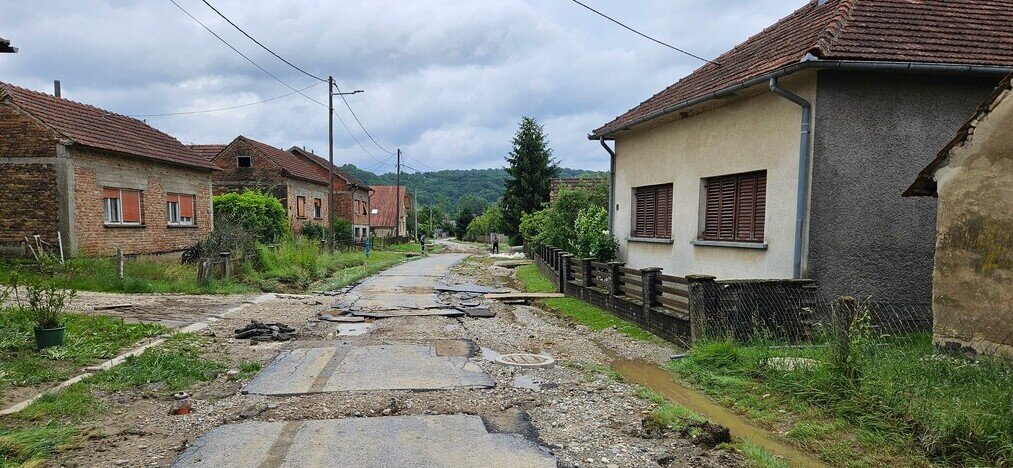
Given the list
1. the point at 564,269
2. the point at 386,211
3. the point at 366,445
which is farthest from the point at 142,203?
the point at 386,211

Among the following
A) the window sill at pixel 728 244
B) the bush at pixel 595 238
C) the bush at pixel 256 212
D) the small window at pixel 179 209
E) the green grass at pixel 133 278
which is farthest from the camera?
the bush at pixel 256 212

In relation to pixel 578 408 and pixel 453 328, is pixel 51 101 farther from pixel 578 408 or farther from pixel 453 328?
pixel 578 408

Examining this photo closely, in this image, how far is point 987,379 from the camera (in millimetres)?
4801

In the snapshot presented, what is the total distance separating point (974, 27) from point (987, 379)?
6.99m

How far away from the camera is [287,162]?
37719 mm

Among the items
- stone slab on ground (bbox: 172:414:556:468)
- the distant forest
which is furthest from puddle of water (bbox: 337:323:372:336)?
the distant forest

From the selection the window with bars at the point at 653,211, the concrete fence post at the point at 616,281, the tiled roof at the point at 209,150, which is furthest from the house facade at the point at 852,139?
the tiled roof at the point at 209,150

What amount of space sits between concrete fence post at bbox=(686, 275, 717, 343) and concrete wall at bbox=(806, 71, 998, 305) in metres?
1.68

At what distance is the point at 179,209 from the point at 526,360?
1813 centimetres

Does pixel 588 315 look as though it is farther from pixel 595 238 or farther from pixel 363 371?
pixel 363 371

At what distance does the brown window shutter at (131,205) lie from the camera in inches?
690

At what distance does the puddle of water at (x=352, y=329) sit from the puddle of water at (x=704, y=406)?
460 centimetres

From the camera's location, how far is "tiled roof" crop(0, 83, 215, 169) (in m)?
15.6

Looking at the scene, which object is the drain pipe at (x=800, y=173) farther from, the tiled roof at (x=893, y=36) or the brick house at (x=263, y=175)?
the brick house at (x=263, y=175)
